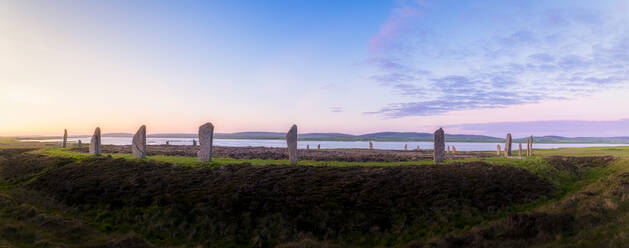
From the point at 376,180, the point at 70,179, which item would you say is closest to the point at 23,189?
the point at 70,179

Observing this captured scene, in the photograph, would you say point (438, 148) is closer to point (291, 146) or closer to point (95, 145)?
point (291, 146)

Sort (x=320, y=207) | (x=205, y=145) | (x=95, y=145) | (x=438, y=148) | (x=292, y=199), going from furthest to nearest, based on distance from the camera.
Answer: (x=95, y=145) < (x=438, y=148) < (x=205, y=145) < (x=292, y=199) < (x=320, y=207)

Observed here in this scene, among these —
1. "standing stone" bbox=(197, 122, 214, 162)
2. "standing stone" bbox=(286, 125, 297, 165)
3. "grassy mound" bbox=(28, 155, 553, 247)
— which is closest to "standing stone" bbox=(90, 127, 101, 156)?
"grassy mound" bbox=(28, 155, 553, 247)

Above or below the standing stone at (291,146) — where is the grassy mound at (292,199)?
below

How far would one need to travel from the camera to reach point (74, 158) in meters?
27.1

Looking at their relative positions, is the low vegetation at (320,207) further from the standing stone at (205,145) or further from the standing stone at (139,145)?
the standing stone at (139,145)

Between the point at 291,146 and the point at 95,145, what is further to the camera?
the point at 95,145

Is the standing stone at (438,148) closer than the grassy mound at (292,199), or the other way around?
the grassy mound at (292,199)

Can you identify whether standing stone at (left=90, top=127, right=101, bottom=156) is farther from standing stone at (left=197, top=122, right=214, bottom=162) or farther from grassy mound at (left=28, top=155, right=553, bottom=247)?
standing stone at (left=197, top=122, right=214, bottom=162)

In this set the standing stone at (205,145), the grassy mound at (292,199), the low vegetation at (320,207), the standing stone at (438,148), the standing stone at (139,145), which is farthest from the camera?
the standing stone at (139,145)

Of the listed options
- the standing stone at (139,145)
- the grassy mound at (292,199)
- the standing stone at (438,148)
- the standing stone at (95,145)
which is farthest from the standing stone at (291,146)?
the standing stone at (95,145)

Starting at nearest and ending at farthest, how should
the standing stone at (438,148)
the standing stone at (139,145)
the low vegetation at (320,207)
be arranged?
the low vegetation at (320,207)
the standing stone at (438,148)
the standing stone at (139,145)

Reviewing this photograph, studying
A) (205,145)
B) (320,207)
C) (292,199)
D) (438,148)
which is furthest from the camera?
(438,148)

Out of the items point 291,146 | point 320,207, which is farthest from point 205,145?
point 320,207
